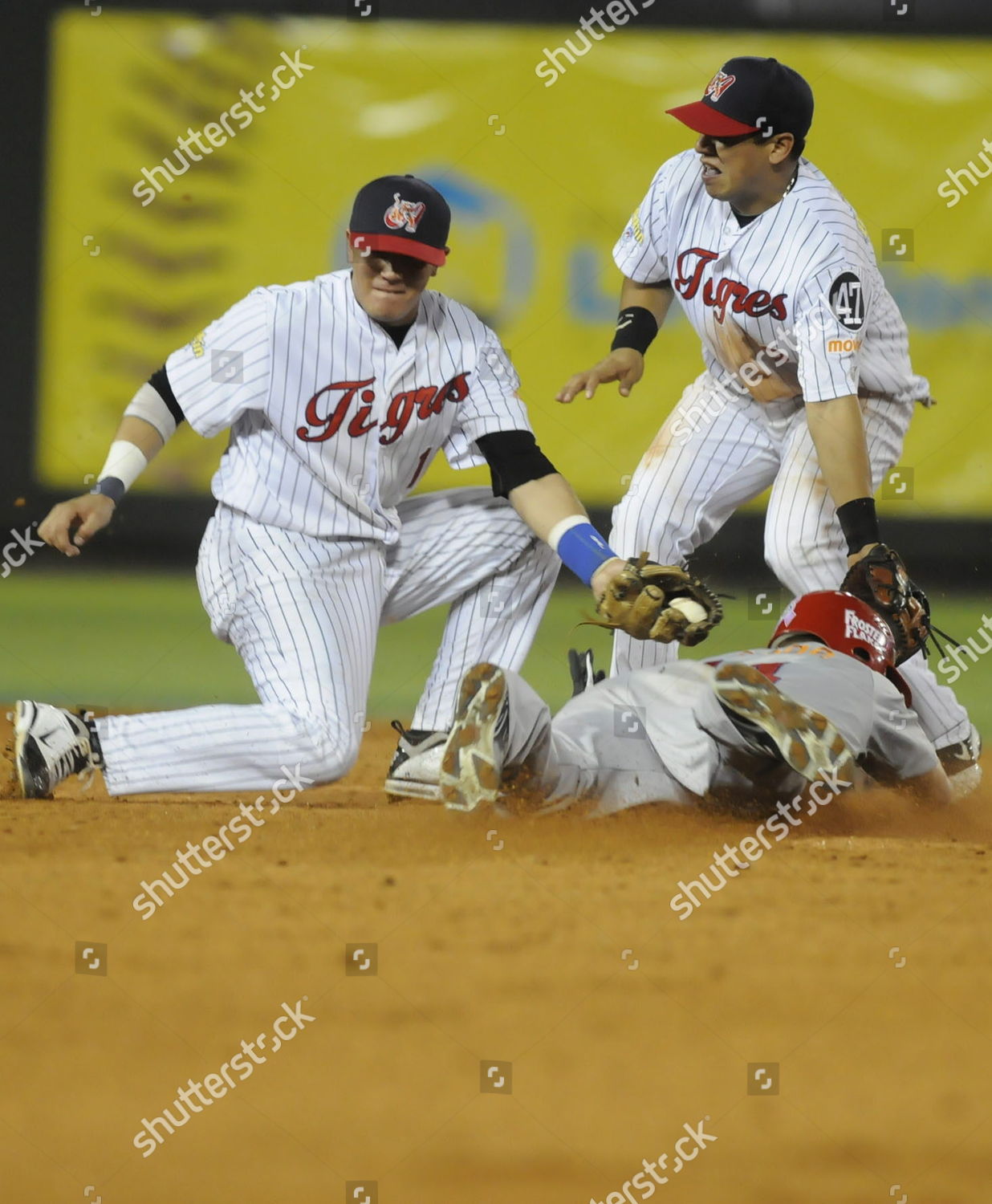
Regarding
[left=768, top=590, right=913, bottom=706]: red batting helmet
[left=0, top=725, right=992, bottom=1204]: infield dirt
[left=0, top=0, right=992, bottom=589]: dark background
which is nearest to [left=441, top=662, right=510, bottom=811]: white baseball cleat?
[left=0, top=725, right=992, bottom=1204]: infield dirt

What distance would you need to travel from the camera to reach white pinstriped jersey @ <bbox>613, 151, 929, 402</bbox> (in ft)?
12.1

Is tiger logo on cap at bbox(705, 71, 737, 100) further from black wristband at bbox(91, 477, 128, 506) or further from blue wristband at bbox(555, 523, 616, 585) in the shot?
black wristband at bbox(91, 477, 128, 506)

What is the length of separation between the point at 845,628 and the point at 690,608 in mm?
327

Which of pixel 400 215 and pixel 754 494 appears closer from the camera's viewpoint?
pixel 400 215

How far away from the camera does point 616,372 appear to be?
4.09 m

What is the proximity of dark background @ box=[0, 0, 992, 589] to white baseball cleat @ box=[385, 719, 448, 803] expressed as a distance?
4.33 m

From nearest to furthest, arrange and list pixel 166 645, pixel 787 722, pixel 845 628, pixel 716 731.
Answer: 1. pixel 787 722
2. pixel 716 731
3. pixel 845 628
4. pixel 166 645

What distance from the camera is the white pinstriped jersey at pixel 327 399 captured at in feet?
11.9

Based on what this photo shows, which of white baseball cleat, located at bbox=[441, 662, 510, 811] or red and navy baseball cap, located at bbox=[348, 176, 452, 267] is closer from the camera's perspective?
white baseball cleat, located at bbox=[441, 662, 510, 811]

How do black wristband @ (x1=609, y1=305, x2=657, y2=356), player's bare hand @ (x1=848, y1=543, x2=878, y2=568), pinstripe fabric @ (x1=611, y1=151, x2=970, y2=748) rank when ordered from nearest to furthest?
player's bare hand @ (x1=848, y1=543, x2=878, y2=568), pinstripe fabric @ (x1=611, y1=151, x2=970, y2=748), black wristband @ (x1=609, y1=305, x2=657, y2=356)

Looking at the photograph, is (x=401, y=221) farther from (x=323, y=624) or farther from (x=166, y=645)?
(x=166, y=645)

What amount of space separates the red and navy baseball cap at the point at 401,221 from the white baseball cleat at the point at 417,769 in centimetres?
114

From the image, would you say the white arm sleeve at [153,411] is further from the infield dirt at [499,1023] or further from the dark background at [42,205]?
the dark background at [42,205]

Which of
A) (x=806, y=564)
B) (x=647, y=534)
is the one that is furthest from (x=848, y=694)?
(x=647, y=534)
